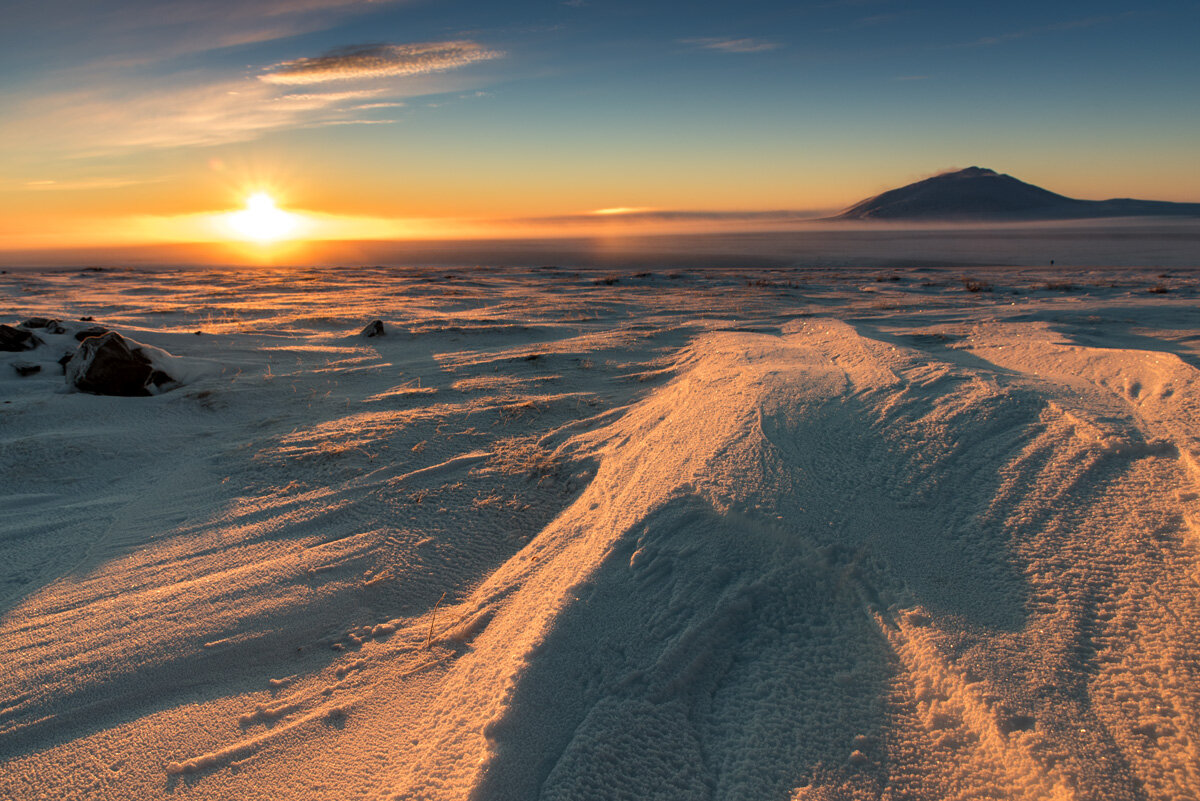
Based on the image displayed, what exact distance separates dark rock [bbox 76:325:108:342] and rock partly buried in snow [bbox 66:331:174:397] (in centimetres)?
136

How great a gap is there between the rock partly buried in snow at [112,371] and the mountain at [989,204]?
127419 millimetres

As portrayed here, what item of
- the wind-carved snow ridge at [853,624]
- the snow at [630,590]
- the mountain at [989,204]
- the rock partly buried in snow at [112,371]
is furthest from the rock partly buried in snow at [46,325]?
the mountain at [989,204]

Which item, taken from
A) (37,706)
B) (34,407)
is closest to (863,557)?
(37,706)

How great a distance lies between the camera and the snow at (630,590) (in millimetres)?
1395

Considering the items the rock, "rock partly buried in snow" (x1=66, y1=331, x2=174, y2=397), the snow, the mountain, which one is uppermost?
the mountain

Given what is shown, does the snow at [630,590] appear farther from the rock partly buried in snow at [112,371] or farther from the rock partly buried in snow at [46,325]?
the rock partly buried in snow at [46,325]

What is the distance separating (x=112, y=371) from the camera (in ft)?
14.6

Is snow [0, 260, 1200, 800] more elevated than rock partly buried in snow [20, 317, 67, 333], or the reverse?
rock partly buried in snow [20, 317, 67, 333]

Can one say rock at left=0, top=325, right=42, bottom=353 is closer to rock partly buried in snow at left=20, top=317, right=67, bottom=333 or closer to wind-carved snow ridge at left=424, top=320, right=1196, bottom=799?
rock partly buried in snow at left=20, top=317, right=67, bottom=333

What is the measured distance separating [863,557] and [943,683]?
49 cm

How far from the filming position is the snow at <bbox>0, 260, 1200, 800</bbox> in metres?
1.39

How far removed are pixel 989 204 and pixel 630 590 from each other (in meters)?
140

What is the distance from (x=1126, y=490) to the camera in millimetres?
2146

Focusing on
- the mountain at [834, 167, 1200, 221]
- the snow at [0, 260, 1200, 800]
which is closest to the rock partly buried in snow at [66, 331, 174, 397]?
the snow at [0, 260, 1200, 800]
